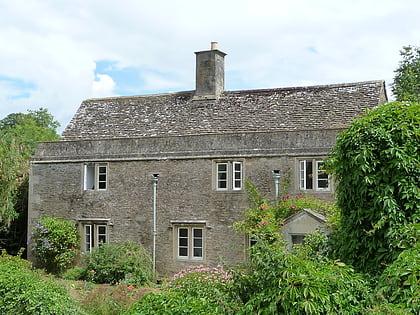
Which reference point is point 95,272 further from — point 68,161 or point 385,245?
point 385,245

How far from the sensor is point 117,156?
23.8 metres

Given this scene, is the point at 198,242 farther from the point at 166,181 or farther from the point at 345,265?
the point at 345,265

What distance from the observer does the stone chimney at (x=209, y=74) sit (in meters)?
26.1

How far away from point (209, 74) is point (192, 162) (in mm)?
5502

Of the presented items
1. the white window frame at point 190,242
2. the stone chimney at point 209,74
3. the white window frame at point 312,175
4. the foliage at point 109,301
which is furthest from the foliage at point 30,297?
the stone chimney at point 209,74

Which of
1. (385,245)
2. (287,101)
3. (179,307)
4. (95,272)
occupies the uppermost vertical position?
(287,101)

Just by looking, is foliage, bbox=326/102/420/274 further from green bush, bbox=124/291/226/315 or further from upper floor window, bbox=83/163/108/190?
upper floor window, bbox=83/163/108/190

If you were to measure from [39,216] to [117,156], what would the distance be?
4.59m

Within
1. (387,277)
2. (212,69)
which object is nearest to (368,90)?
(212,69)

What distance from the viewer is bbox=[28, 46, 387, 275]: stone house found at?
70.3 ft

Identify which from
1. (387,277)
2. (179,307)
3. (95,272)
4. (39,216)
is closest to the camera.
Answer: (179,307)

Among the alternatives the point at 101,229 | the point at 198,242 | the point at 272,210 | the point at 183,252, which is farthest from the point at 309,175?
the point at 101,229

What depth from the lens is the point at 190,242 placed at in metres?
22.4

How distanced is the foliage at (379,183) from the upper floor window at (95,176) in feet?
52.1
